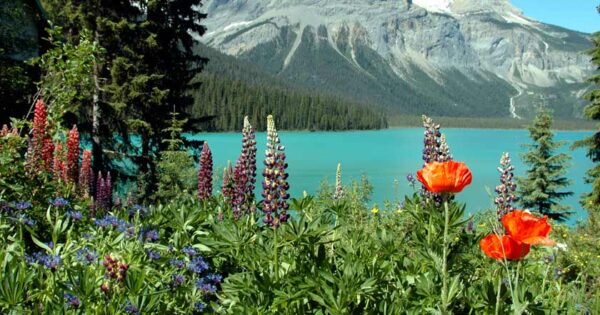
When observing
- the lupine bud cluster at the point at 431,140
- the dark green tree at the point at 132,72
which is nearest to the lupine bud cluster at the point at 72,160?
the lupine bud cluster at the point at 431,140

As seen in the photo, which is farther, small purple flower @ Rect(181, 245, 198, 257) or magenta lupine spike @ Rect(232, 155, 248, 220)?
magenta lupine spike @ Rect(232, 155, 248, 220)

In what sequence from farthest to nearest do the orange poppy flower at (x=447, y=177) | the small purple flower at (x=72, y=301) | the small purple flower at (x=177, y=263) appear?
the small purple flower at (x=177, y=263) < the orange poppy flower at (x=447, y=177) < the small purple flower at (x=72, y=301)

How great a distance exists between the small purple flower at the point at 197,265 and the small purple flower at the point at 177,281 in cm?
7

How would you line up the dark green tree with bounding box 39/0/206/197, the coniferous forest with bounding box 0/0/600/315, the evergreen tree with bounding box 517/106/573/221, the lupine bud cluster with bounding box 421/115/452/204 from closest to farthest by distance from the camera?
the coniferous forest with bounding box 0/0/600/315 < the lupine bud cluster with bounding box 421/115/452/204 < the dark green tree with bounding box 39/0/206/197 < the evergreen tree with bounding box 517/106/573/221

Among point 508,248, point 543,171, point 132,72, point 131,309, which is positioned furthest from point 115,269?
point 543,171

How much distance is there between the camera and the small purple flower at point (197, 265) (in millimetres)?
2585

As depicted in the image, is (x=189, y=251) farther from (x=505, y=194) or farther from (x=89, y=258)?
(x=505, y=194)

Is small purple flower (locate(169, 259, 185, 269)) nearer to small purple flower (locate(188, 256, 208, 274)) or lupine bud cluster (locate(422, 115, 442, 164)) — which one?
small purple flower (locate(188, 256, 208, 274))

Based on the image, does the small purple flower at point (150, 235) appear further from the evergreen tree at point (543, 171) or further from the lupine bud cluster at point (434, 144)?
the evergreen tree at point (543, 171)

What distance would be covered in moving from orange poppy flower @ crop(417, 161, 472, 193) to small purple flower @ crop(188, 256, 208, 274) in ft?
3.84

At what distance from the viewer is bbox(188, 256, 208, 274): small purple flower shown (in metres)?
2.58

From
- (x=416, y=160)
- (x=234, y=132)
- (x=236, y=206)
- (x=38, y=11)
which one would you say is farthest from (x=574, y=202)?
(x=234, y=132)

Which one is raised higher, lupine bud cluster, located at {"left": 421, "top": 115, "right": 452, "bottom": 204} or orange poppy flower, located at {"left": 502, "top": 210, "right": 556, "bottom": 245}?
lupine bud cluster, located at {"left": 421, "top": 115, "right": 452, "bottom": 204}

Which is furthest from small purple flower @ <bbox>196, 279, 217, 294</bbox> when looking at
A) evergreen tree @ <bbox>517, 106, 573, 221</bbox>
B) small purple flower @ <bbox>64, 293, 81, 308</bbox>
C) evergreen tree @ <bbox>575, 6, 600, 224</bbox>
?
evergreen tree @ <bbox>517, 106, 573, 221</bbox>
